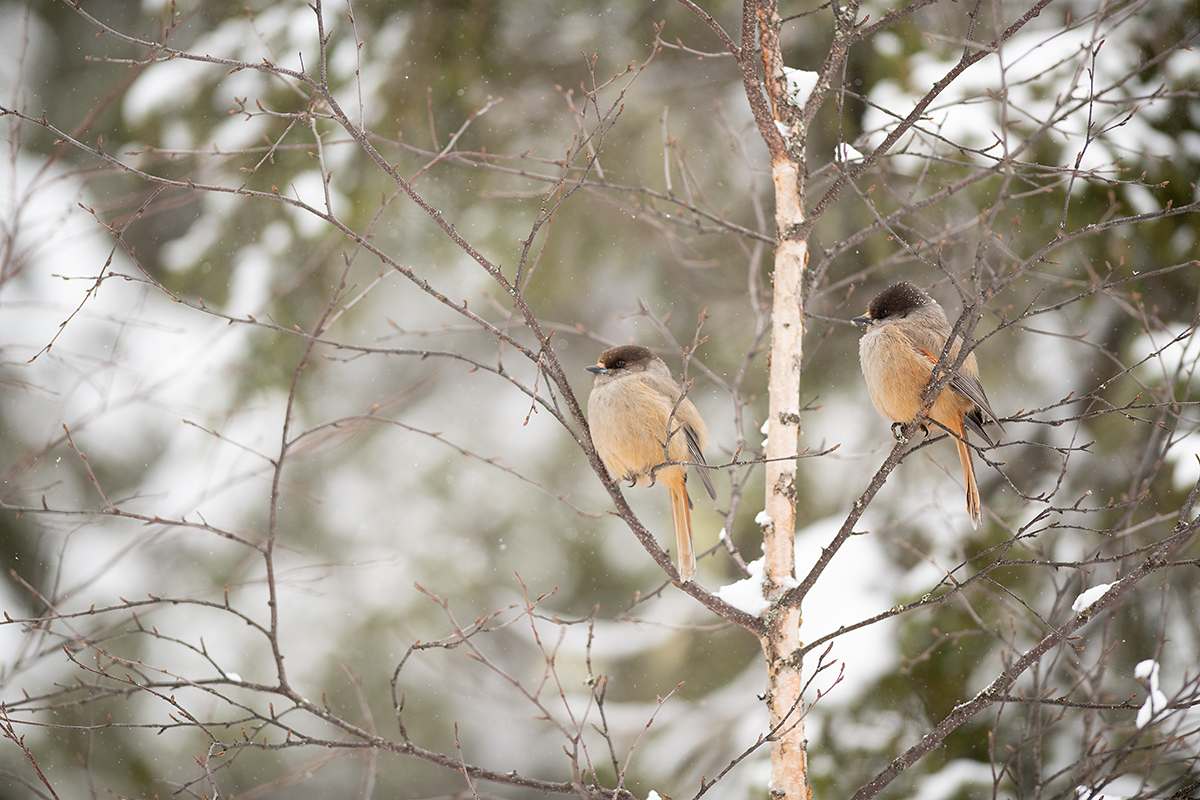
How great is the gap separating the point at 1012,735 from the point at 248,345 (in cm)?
482

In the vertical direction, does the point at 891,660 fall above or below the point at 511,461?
below

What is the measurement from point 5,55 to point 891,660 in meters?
6.99

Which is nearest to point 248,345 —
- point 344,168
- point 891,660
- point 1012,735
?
point 344,168

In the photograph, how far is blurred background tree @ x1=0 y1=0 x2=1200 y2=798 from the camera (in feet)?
14.2

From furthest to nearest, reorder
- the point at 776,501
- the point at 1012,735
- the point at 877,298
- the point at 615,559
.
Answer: the point at 615,559 → the point at 1012,735 → the point at 877,298 → the point at 776,501

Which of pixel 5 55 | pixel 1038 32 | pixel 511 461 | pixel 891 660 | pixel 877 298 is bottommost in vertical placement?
pixel 891 660

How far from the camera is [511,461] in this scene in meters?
6.47

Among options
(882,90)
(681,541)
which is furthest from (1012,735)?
(882,90)

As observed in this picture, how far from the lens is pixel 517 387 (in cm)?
534

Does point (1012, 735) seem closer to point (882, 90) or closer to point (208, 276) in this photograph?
point (882, 90)

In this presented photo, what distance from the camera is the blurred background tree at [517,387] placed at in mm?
4328

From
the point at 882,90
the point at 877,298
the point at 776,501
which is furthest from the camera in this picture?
the point at 882,90

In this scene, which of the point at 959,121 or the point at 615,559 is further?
the point at 615,559

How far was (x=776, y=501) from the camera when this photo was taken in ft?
9.26
